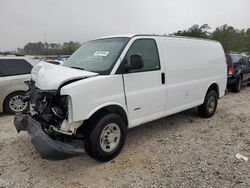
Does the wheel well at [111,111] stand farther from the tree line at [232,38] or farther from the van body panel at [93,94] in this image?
the tree line at [232,38]

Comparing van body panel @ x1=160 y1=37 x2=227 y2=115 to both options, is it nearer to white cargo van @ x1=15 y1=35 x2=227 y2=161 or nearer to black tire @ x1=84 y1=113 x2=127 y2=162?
white cargo van @ x1=15 y1=35 x2=227 y2=161

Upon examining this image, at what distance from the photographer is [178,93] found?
4.83 m

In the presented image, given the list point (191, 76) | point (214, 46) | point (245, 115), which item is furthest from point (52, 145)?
point (245, 115)

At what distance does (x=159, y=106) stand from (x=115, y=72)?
130 cm

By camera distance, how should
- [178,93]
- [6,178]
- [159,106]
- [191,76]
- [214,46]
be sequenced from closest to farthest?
[6,178] → [159,106] → [178,93] → [191,76] → [214,46]

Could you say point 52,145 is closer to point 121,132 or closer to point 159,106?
point 121,132

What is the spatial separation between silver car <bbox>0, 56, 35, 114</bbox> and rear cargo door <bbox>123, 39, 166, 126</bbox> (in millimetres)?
4158

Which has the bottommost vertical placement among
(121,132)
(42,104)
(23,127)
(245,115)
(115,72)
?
(245,115)

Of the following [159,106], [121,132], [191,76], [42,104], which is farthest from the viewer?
[191,76]

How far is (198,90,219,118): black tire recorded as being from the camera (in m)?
5.88

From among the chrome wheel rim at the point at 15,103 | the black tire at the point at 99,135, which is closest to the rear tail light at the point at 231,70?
the black tire at the point at 99,135

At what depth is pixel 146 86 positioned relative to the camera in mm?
4117

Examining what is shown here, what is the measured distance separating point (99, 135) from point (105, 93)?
65 centimetres

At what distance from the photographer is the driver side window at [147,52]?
13.2 ft
